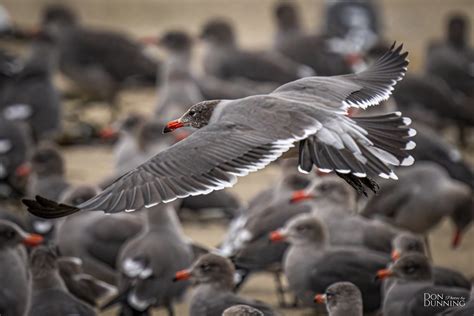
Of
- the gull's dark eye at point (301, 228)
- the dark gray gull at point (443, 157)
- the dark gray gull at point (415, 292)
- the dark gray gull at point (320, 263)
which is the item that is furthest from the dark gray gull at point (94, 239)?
the dark gray gull at point (443, 157)

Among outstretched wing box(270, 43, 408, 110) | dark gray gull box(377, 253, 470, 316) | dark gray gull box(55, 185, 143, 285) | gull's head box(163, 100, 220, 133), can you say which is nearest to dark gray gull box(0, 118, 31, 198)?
dark gray gull box(55, 185, 143, 285)

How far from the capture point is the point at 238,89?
14500mm

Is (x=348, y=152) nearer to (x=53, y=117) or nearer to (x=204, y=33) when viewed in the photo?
(x=53, y=117)

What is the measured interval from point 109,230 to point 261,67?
6914mm

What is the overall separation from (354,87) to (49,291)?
7.56ft

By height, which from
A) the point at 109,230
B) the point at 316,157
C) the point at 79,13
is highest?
the point at 316,157

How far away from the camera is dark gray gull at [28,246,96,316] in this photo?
7.29 metres

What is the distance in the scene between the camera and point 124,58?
53.0 feet

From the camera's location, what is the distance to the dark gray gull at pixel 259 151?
6422 mm

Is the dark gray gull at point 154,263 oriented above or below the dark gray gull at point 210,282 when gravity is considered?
below

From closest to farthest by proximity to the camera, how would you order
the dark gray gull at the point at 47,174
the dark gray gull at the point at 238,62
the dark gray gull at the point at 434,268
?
the dark gray gull at the point at 434,268, the dark gray gull at the point at 47,174, the dark gray gull at the point at 238,62

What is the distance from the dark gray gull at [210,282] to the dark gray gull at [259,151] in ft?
3.78

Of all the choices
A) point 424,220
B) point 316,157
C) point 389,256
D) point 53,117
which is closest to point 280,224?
point 389,256

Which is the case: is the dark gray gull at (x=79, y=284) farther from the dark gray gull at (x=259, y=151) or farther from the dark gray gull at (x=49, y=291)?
the dark gray gull at (x=259, y=151)
